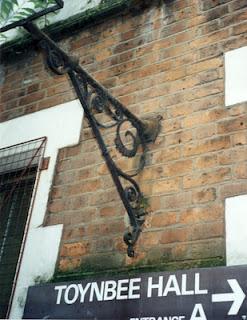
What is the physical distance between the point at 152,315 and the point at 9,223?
1514 mm

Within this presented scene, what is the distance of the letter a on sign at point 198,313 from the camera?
7.73ft

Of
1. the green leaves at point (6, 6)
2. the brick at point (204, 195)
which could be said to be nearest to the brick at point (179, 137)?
the brick at point (204, 195)

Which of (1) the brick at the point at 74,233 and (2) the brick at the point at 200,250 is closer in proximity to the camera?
(2) the brick at the point at 200,250

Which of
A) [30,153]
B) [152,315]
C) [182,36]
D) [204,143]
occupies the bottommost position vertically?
[152,315]

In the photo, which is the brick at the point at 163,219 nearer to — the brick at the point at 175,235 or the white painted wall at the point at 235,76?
the brick at the point at 175,235

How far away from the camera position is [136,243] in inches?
112

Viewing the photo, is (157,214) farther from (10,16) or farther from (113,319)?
(10,16)

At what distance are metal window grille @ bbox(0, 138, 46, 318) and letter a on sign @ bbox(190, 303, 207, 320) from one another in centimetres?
134

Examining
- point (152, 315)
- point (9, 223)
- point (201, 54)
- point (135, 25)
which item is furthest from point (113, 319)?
point (135, 25)

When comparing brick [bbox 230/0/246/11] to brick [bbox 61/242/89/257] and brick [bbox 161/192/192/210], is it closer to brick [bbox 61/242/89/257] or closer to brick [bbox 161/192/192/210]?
brick [bbox 161/192/192/210]

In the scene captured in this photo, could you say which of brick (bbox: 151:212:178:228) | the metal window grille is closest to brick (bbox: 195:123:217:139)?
brick (bbox: 151:212:178:228)

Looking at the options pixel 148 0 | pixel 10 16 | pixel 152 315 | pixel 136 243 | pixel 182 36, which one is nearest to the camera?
pixel 152 315

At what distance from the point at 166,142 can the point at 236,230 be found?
746mm

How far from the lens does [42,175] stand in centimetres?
348
